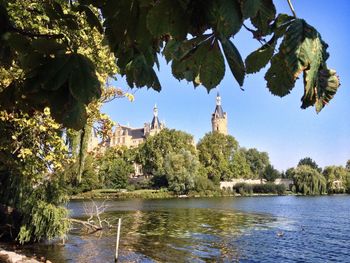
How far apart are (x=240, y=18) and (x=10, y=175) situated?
1864 cm

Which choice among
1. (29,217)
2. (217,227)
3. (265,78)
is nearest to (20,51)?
(265,78)

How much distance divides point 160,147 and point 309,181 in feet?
120

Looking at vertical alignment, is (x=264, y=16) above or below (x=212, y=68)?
above

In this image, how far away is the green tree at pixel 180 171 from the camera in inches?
3339

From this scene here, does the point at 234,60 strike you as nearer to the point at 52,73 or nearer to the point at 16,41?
the point at 52,73

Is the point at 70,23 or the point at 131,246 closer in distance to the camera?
the point at 70,23

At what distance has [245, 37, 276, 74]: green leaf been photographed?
55.3 inches

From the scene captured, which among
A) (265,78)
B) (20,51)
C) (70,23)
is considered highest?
(70,23)

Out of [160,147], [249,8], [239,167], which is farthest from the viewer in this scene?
[239,167]

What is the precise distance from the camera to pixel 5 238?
752 inches

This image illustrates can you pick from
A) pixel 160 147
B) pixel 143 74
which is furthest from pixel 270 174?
pixel 143 74

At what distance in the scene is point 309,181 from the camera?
304ft

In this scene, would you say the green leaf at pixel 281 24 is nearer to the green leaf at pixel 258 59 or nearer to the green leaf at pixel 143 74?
the green leaf at pixel 258 59

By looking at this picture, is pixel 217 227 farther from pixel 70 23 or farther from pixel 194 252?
pixel 70 23
